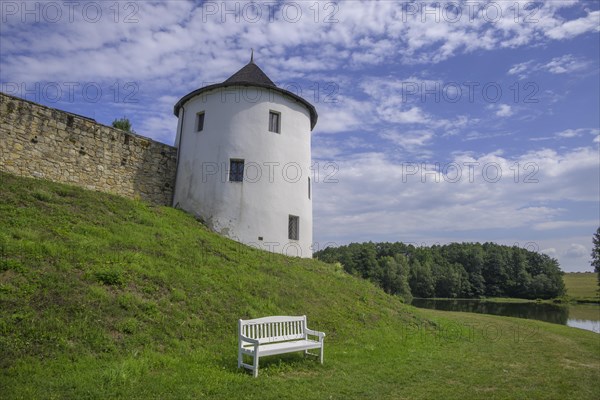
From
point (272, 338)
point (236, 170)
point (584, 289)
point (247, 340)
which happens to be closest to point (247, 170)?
point (236, 170)

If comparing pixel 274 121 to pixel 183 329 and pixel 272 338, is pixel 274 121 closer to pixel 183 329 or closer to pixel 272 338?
pixel 183 329

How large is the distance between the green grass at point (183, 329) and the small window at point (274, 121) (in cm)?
712

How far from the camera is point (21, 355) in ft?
19.6

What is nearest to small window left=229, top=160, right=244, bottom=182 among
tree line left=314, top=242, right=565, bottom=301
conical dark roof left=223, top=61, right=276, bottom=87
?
conical dark roof left=223, top=61, right=276, bottom=87

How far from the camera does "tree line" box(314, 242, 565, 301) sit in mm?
75000

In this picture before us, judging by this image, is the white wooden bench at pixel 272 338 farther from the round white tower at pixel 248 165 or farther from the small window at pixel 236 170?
the small window at pixel 236 170

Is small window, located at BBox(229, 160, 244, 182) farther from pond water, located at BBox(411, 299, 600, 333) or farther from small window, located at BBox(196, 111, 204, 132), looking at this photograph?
pond water, located at BBox(411, 299, 600, 333)

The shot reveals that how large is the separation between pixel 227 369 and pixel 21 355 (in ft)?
10.3

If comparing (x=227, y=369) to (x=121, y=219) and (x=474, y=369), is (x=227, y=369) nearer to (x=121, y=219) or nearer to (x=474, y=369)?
(x=474, y=369)

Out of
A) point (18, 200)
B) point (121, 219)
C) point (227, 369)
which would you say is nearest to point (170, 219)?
point (121, 219)

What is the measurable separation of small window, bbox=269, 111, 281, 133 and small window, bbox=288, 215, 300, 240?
4.30m

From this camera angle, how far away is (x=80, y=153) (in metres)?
15.7

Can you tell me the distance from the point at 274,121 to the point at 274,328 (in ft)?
42.9

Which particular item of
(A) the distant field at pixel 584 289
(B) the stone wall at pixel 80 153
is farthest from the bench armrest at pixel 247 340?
(A) the distant field at pixel 584 289
